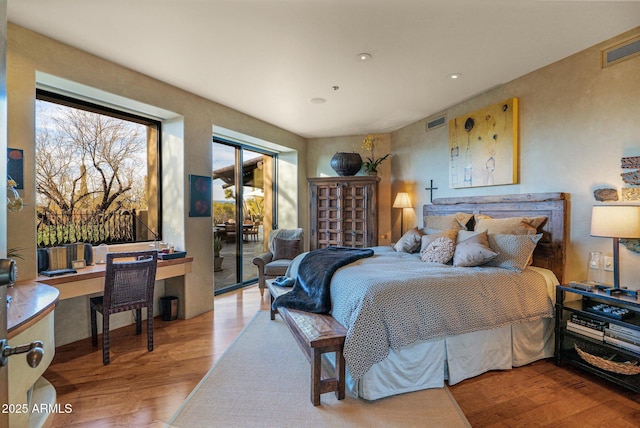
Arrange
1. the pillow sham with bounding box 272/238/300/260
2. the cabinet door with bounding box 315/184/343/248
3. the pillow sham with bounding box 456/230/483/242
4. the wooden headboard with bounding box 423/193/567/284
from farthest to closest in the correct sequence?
the cabinet door with bounding box 315/184/343/248
the pillow sham with bounding box 272/238/300/260
the pillow sham with bounding box 456/230/483/242
the wooden headboard with bounding box 423/193/567/284

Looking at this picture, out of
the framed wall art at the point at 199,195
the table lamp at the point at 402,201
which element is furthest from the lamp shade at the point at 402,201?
the framed wall art at the point at 199,195

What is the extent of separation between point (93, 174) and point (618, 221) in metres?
4.69

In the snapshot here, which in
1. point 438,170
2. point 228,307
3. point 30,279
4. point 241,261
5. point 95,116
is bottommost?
point 228,307

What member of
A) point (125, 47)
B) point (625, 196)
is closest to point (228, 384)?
point (125, 47)

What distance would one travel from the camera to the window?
2961 millimetres

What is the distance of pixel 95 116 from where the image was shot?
3.33 m

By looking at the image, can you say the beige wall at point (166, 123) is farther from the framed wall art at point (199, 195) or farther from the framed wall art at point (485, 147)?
the framed wall art at point (485, 147)

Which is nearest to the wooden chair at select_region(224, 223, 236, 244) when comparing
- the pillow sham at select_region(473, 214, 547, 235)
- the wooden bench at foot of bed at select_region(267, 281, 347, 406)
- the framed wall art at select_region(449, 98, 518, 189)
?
the wooden bench at foot of bed at select_region(267, 281, 347, 406)

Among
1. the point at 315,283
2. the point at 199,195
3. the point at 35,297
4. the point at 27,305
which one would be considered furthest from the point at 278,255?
the point at 27,305

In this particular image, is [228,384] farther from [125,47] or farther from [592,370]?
[125,47]

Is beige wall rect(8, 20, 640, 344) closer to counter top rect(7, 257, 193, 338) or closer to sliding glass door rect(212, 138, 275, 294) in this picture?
counter top rect(7, 257, 193, 338)

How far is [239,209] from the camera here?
5.24 metres

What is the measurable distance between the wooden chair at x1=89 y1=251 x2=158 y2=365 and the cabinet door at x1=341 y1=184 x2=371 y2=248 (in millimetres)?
3132

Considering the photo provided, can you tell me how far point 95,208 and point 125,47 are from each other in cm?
166
